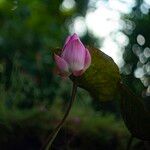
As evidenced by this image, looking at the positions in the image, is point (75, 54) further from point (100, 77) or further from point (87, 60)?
point (100, 77)

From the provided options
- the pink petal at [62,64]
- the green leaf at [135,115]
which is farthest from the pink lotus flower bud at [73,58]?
the green leaf at [135,115]

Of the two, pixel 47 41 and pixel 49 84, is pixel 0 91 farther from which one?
pixel 47 41

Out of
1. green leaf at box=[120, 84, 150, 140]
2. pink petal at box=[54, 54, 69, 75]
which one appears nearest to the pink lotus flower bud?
pink petal at box=[54, 54, 69, 75]

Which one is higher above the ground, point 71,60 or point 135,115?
point 71,60

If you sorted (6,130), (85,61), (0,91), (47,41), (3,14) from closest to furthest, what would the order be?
1. (85,61)
2. (0,91)
3. (6,130)
4. (3,14)
5. (47,41)

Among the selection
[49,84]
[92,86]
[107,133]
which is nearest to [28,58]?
[49,84]

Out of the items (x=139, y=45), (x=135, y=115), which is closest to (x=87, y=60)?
(x=135, y=115)

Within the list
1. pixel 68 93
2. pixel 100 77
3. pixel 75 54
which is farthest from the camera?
pixel 68 93
